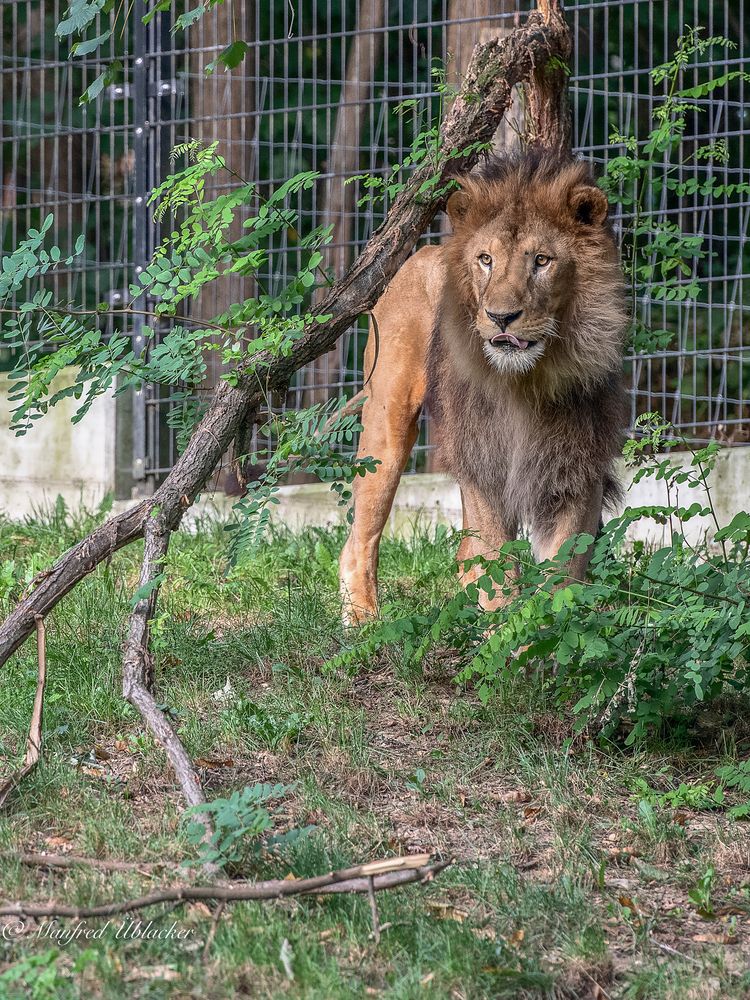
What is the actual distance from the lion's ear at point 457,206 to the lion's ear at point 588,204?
0.38 meters

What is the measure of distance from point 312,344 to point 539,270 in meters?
0.83

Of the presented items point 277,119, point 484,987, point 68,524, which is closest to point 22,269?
point 484,987

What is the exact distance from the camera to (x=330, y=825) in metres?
3.74

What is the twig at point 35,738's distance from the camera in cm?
376

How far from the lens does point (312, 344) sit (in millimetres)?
4363

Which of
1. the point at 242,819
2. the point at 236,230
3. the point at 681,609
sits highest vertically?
the point at 236,230

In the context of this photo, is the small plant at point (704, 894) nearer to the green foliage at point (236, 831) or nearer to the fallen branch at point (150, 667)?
the green foliage at point (236, 831)

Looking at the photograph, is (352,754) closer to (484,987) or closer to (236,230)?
(484,987)

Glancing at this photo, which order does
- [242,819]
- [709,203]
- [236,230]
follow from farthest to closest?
1. [236,230]
2. [709,203]
3. [242,819]

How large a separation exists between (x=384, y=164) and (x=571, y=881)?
5125 mm

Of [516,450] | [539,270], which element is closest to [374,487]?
[516,450]

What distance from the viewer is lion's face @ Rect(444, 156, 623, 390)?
177 inches

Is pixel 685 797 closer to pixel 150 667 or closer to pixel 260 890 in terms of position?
pixel 260 890

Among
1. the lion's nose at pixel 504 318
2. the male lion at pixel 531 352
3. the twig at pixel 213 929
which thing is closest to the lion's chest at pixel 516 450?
the male lion at pixel 531 352
